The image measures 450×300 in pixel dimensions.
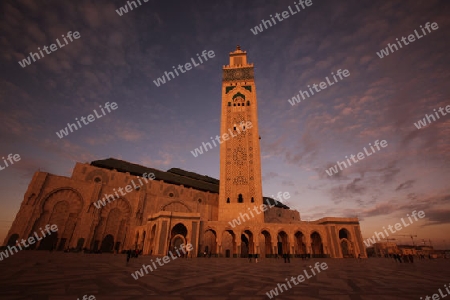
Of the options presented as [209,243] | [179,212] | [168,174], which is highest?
[168,174]

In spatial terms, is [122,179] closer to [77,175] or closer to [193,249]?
[77,175]

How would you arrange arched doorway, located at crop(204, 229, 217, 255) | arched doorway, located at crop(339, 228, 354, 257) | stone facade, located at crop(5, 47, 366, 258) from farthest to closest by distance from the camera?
arched doorway, located at crop(204, 229, 217, 255)
arched doorway, located at crop(339, 228, 354, 257)
stone facade, located at crop(5, 47, 366, 258)

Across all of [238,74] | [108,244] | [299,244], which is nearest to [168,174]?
[108,244]

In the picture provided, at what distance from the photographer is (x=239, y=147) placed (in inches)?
1202

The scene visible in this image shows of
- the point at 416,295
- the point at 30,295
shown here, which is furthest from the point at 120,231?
the point at 416,295

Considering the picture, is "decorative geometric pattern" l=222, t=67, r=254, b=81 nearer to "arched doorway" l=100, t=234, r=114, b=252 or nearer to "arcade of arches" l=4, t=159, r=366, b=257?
"arcade of arches" l=4, t=159, r=366, b=257

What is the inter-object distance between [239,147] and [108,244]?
2138 cm

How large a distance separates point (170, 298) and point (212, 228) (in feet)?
71.9

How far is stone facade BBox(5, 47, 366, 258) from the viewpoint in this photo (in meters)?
22.7

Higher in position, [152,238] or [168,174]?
[168,174]

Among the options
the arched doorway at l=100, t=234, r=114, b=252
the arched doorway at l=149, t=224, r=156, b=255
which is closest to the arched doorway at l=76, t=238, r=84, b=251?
the arched doorway at l=100, t=234, r=114, b=252

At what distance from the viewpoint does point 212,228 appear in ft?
79.2

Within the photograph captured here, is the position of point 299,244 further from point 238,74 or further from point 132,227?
Result: point 238,74

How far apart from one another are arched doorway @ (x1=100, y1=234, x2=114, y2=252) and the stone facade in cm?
12
